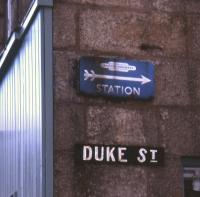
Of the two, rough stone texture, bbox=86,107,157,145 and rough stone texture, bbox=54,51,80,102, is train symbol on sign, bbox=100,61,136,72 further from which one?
rough stone texture, bbox=86,107,157,145

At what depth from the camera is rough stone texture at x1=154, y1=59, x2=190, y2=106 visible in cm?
992

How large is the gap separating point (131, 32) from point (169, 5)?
2.25 feet

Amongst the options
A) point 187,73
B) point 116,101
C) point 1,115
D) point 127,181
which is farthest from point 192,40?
point 1,115

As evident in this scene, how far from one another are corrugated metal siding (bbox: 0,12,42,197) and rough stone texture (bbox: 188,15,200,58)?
2068 millimetres

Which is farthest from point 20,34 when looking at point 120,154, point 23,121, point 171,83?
point 120,154

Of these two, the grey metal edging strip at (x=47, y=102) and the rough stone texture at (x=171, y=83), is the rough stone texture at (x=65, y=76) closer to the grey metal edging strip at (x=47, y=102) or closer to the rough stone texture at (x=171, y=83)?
the grey metal edging strip at (x=47, y=102)

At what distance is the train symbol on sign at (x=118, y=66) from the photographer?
9.68 m

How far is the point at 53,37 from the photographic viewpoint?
9617 millimetres

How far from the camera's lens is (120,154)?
9.53 meters

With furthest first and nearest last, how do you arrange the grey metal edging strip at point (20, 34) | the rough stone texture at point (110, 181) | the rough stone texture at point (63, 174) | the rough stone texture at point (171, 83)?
1. the rough stone texture at point (171, 83)
2. the grey metal edging strip at point (20, 34)
3. the rough stone texture at point (110, 181)
4. the rough stone texture at point (63, 174)

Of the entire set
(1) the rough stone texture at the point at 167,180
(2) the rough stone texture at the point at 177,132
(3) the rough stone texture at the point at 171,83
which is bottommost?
(1) the rough stone texture at the point at 167,180

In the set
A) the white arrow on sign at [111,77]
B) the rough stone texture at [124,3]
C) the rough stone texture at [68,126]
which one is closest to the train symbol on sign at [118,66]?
the white arrow on sign at [111,77]

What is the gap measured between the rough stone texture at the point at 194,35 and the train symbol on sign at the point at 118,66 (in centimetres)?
94

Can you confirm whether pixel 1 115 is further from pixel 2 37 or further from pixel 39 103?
pixel 39 103
